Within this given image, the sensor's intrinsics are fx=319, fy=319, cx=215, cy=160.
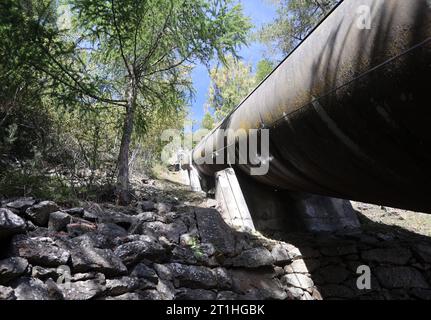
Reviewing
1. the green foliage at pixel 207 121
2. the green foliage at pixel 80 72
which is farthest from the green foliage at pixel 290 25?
the green foliage at pixel 207 121

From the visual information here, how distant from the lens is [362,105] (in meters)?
1.87

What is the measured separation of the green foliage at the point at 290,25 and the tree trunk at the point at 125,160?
29.6 ft

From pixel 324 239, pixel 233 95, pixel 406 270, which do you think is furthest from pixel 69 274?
pixel 233 95

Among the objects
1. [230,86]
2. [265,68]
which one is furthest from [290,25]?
[230,86]

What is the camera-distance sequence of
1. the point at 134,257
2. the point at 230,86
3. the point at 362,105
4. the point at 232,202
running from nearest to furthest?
the point at 362,105, the point at 134,257, the point at 232,202, the point at 230,86

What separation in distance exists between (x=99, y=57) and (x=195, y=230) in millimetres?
3988

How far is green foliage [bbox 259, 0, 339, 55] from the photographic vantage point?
40.6 ft

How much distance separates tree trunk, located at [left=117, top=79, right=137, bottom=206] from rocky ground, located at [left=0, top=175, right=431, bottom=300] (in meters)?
0.25

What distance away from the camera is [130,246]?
2.88 meters

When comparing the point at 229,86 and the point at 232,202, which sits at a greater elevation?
the point at 229,86

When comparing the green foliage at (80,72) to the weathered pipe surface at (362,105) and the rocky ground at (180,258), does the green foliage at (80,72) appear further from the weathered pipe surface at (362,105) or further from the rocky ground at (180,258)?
the weathered pipe surface at (362,105)

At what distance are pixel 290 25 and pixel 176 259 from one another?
12.2 meters

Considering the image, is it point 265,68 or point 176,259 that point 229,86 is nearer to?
point 265,68
